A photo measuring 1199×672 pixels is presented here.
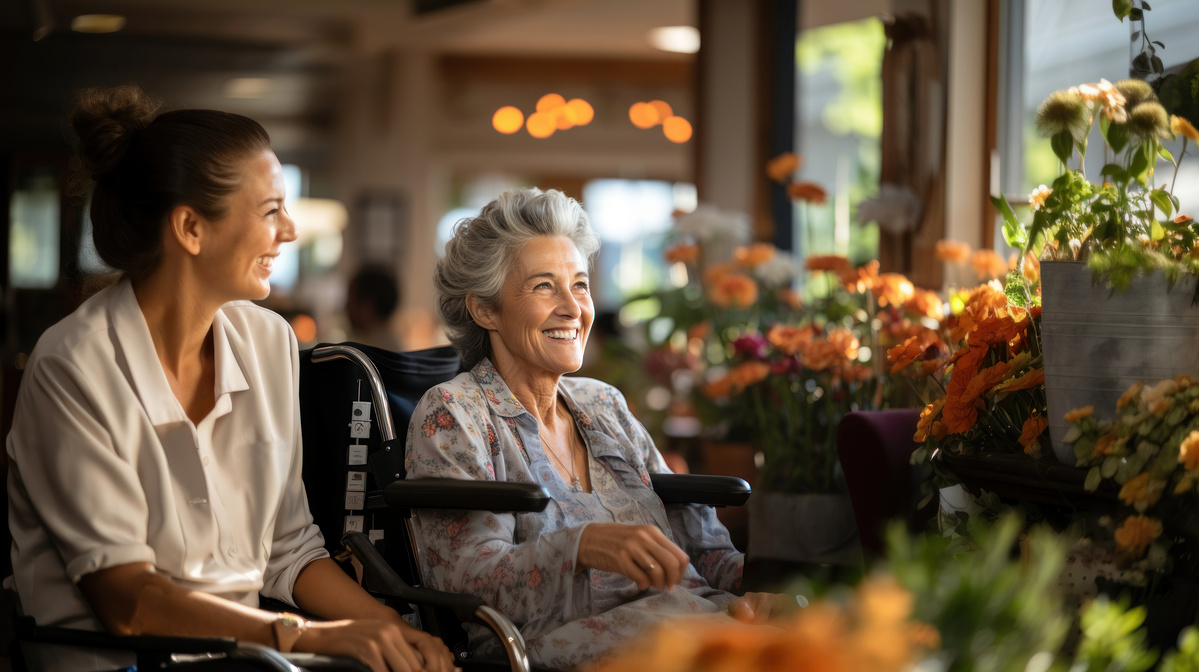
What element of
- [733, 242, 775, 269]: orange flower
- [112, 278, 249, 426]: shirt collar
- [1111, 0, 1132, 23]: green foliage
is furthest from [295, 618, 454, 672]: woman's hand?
[733, 242, 775, 269]: orange flower

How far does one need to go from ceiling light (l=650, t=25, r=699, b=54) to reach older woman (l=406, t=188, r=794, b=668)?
4.87 meters

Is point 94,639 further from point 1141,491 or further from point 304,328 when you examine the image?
point 304,328

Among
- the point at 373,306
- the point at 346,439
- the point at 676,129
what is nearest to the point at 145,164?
the point at 346,439

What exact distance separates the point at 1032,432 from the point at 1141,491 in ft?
0.74

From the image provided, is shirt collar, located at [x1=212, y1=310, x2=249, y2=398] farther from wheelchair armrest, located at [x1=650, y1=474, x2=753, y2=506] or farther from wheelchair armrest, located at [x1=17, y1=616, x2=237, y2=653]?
wheelchair armrest, located at [x1=650, y1=474, x2=753, y2=506]

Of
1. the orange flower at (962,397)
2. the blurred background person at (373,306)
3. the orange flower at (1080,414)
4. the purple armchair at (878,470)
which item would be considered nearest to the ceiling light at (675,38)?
the blurred background person at (373,306)

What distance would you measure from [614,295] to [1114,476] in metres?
7.49

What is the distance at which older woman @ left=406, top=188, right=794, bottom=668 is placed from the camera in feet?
4.74

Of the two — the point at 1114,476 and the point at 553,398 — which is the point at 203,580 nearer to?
the point at 553,398

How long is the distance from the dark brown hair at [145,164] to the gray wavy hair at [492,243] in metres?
0.40

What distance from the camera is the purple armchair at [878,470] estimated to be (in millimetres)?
1878

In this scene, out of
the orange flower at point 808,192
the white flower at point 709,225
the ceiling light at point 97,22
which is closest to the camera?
the orange flower at point 808,192

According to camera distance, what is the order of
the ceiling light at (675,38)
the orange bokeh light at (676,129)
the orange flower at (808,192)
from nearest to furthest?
the orange flower at (808,192)
the ceiling light at (675,38)
the orange bokeh light at (676,129)

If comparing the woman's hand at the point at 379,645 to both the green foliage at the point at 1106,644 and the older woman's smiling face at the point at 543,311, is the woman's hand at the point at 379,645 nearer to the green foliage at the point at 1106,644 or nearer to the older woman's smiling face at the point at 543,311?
the older woman's smiling face at the point at 543,311
